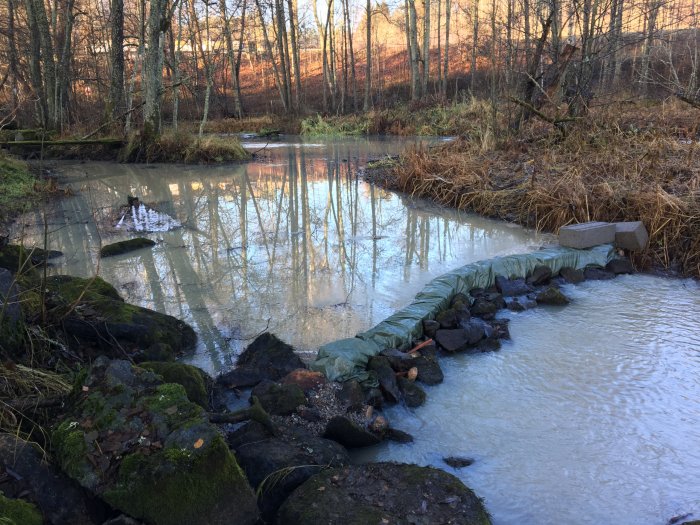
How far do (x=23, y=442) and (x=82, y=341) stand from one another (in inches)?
55.8

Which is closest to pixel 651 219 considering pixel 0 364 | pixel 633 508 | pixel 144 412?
pixel 633 508

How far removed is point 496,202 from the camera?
8.35 metres

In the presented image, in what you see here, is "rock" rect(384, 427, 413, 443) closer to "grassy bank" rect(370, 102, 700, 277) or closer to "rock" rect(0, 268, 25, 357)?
"rock" rect(0, 268, 25, 357)

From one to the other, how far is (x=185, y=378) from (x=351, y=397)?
1013mm

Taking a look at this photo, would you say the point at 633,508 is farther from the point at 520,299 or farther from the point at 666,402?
the point at 520,299

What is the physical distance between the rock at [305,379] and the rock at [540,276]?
9.68 feet

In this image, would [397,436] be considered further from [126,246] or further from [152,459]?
[126,246]

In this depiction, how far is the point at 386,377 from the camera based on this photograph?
3617mm

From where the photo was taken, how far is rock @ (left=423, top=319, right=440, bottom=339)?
4363mm

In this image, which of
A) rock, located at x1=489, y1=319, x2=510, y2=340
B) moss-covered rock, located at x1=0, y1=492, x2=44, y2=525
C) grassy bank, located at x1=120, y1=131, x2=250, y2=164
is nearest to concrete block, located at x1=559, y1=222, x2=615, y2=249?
rock, located at x1=489, y1=319, x2=510, y2=340

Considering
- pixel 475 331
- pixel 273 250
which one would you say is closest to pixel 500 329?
pixel 475 331

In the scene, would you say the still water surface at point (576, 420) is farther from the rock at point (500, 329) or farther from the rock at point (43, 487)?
the rock at point (43, 487)

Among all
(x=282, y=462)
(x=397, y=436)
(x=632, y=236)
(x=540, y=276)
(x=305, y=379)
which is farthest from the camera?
(x=632, y=236)

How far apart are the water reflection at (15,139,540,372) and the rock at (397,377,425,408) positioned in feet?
2.82
